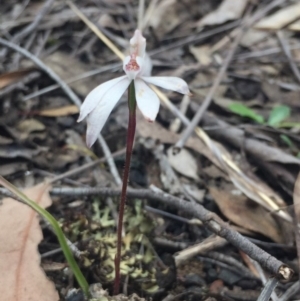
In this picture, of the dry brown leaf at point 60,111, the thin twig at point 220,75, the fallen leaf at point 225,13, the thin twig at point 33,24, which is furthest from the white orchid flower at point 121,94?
the fallen leaf at point 225,13

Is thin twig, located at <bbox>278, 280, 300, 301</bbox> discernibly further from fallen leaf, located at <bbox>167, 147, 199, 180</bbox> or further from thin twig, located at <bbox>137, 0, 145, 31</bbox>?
thin twig, located at <bbox>137, 0, 145, 31</bbox>

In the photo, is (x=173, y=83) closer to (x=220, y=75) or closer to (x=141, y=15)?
(x=220, y=75)

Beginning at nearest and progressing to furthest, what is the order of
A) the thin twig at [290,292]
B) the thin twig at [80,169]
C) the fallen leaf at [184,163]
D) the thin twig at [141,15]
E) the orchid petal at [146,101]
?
the orchid petal at [146,101]
the thin twig at [290,292]
the thin twig at [80,169]
the fallen leaf at [184,163]
the thin twig at [141,15]

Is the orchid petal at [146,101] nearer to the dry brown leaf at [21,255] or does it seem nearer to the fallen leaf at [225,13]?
the dry brown leaf at [21,255]

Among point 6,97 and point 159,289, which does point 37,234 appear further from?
point 6,97

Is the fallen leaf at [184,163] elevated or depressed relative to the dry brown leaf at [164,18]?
depressed

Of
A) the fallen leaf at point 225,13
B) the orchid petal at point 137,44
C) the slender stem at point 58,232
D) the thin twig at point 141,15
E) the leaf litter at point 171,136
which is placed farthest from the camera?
the fallen leaf at point 225,13

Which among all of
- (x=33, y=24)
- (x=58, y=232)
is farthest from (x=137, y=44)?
(x=33, y=24)
